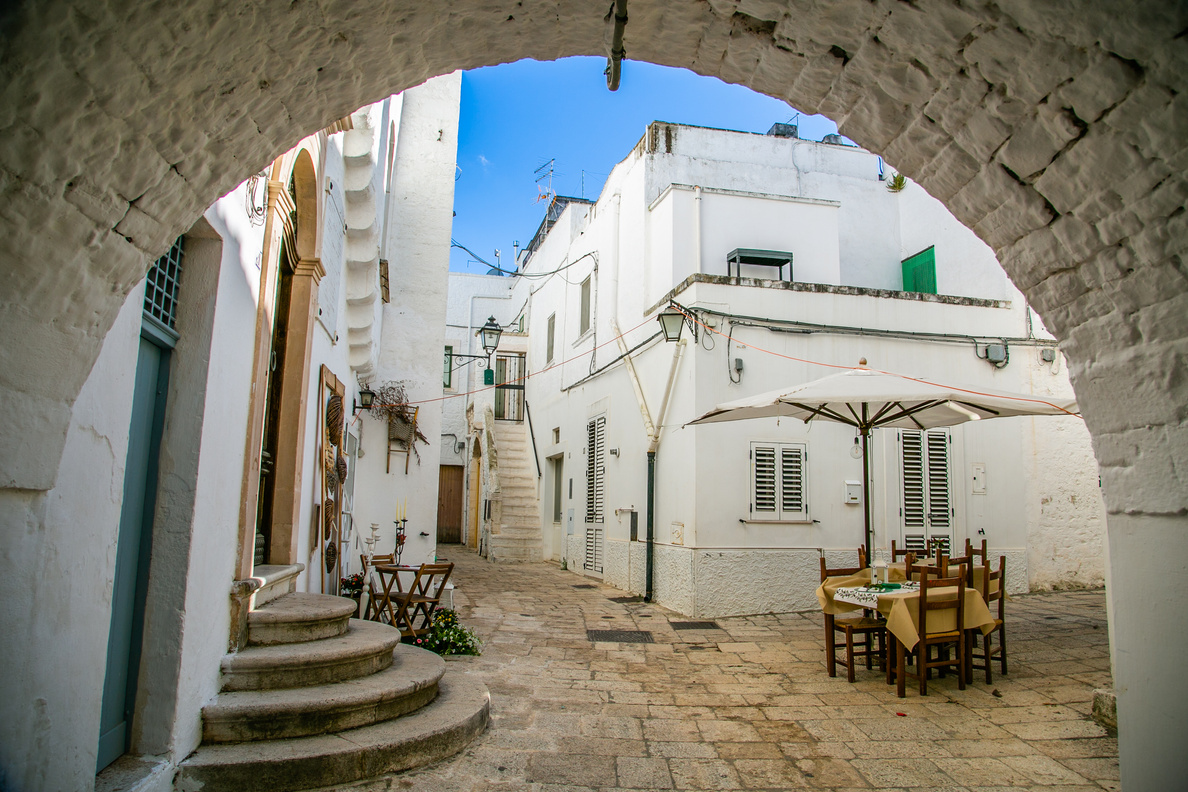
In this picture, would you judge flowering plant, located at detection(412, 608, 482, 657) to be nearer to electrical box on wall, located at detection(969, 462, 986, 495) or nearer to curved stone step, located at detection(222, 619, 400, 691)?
curved stone step, located at detection(222, 619, 400, 691)

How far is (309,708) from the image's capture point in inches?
146

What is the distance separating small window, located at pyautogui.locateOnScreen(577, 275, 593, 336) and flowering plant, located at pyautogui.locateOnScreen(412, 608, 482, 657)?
7.88m

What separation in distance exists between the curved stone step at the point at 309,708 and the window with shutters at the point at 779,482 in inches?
222

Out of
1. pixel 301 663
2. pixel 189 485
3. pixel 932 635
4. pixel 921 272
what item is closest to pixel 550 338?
pixel 921 272

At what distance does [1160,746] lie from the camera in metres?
2.20

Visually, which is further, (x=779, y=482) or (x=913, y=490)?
(x=913, y=490)

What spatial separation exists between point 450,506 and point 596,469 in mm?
10645

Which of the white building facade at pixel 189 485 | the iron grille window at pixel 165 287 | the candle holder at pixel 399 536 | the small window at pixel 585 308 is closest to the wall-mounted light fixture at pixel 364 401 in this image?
the white building facade at pixel 189 485

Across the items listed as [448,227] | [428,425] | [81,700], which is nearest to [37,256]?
[81,700]

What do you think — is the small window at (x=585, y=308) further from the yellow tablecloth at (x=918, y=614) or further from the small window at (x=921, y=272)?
Answer: the yellow tablecloth at (x=918, y=614)

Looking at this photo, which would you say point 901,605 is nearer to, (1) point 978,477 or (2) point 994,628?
(2) point 994,628

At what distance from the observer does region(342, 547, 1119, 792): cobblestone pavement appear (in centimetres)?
381

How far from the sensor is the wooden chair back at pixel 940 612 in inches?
201

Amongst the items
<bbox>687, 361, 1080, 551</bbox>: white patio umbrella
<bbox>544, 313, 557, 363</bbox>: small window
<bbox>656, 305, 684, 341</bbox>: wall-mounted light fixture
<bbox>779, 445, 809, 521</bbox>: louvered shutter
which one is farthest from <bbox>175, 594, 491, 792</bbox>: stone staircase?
<bbox>544, 313, 557, 363</bbox>: small window
